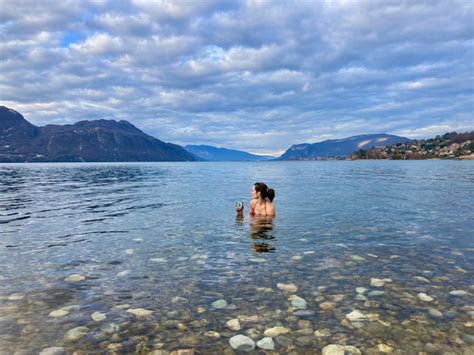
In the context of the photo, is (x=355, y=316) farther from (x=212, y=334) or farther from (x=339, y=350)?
(x=212, y=334)

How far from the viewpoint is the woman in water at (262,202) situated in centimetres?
2267

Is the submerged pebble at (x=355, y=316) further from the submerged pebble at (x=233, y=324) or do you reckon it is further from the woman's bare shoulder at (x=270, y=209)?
the woman's bare shoulder at (x=270, y=209)

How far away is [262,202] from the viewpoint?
22.7 m

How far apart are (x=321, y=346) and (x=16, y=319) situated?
7.32m

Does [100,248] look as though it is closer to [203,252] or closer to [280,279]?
[203,252]

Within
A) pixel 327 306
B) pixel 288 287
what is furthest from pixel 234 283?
pixel 327 306

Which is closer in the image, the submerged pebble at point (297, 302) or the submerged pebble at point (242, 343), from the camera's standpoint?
the submerged pebble at point (242, 343)

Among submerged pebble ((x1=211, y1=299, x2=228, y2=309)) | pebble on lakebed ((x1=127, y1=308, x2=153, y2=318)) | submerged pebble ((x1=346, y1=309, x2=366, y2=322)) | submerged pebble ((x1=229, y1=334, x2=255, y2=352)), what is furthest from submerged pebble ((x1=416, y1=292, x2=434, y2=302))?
pebble on lakebed ((x1=127, y1=308, x2=153, y2=318))

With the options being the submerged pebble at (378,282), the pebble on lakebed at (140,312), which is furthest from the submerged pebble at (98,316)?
the submerged pebble at (378,282)

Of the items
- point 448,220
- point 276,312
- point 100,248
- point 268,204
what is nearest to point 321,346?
point 276,312

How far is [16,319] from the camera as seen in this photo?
798 centimetres

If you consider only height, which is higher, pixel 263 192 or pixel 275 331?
pixel 263 192

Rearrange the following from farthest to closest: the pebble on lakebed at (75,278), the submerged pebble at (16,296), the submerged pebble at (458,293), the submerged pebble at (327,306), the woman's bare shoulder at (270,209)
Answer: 1. the woman's bare shoulder at (270,209)
2. the pebble on lakebed at (75,278)
3. the submerged pebble at (458,293)
4. the submerged pebble at (16,296)
5. the submerged pebble at (327,306)

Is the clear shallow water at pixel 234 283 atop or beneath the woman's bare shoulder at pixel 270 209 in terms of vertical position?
beneath
